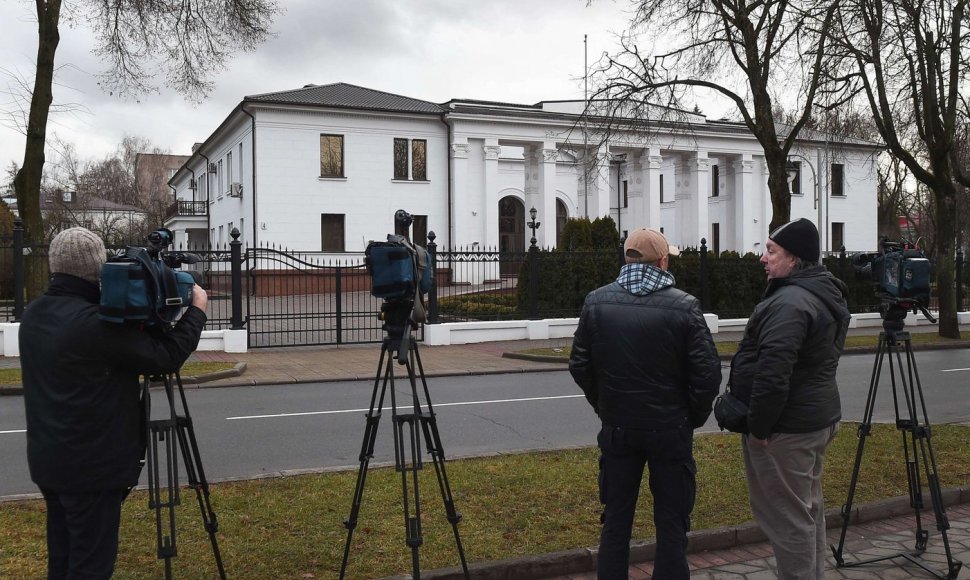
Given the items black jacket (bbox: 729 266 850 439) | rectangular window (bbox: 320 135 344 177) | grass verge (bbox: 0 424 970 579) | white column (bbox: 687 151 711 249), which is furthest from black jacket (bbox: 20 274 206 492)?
white column (bbox: 687 151 711 249)

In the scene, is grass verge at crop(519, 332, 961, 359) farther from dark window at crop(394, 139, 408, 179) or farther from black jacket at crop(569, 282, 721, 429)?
dark window at crop(394, 139, 408, 179)

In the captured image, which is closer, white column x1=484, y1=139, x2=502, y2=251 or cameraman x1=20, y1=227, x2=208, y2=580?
cameraman x1=20, y1=227, x2=208, y2=580

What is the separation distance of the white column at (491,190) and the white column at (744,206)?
1626 cm

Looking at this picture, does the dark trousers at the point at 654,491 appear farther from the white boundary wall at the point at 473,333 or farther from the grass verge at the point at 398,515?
the white boundary wall at the point at 473,333

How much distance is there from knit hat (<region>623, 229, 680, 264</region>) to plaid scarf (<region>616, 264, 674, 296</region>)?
0.04 meters

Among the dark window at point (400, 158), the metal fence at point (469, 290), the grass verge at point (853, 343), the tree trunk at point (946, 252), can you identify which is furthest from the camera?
the dark window at point (400, 158)

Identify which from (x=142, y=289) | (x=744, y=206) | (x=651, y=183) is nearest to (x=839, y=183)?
(x=744, y=206)

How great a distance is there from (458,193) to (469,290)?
46.8 feet

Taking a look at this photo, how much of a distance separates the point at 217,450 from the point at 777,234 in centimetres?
638

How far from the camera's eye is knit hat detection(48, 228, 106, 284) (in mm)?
3557

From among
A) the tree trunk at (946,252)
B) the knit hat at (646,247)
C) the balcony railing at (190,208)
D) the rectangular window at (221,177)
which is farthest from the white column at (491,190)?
the knit hat at (646,247)

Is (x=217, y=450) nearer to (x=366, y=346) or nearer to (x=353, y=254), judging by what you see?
(x=366, y=346)

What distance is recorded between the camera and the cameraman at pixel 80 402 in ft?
→ 11.4

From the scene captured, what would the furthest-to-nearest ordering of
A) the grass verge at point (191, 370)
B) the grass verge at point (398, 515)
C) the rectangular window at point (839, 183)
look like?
the rectangular window at point (839, 183), the grass verge at point (191, 370), the grass verge at point (398, 515)
